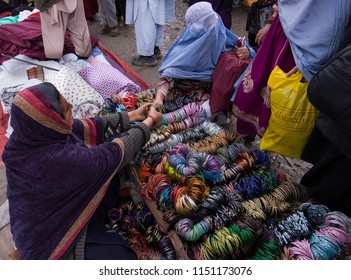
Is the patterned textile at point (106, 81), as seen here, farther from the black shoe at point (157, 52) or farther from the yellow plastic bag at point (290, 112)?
the yellow plastic bag at point (290, 112)

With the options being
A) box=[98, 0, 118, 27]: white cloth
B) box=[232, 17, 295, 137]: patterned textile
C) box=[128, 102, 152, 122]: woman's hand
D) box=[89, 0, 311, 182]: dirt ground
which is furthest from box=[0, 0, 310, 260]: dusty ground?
box=[128, 102, 152, 122]: woman's hand

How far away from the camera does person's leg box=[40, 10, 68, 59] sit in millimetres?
3672

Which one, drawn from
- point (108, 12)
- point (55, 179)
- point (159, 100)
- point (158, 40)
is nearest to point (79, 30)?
point (158, 40)

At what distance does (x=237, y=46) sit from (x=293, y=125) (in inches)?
47.3

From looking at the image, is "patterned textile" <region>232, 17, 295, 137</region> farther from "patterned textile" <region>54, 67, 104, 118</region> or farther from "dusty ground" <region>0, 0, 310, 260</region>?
"patterned textile" <region>54, 67, 104, 118</region>

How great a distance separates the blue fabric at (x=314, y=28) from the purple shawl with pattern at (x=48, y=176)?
1216mm

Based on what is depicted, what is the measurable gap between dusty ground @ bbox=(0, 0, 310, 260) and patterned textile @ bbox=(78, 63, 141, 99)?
2.83ft

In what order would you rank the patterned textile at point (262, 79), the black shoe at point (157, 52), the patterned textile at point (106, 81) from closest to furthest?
1. the patterned textile at point (262, 79)
2. the patterned textile at point (106, 81)
3. the black shoe at point (157, 52)

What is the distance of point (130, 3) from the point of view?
4.24 metres

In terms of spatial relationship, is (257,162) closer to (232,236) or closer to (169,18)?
(232,236)

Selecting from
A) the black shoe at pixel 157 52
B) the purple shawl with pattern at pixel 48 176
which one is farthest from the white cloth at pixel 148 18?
the purple shawl with pattern at pixel 48 176

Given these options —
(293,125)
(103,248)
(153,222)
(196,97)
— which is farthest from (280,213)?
(196,97)

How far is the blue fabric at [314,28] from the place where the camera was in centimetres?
157

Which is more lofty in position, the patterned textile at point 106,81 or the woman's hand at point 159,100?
the woman's hand at point 159,100
